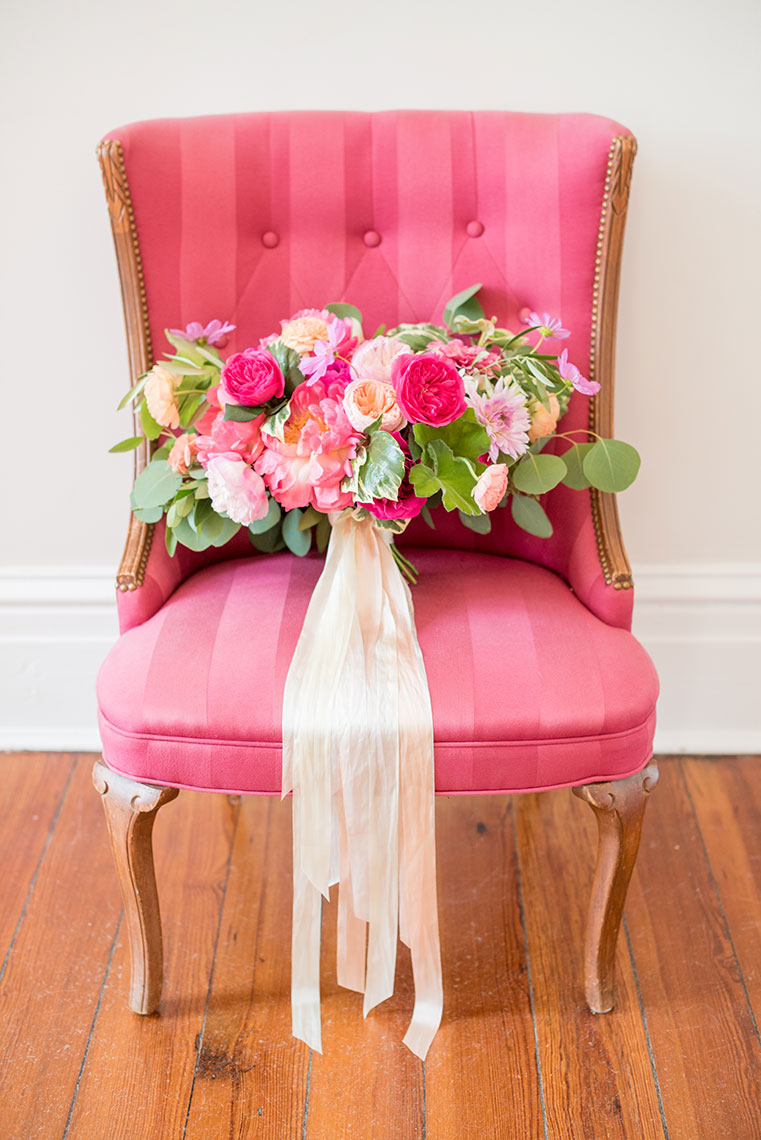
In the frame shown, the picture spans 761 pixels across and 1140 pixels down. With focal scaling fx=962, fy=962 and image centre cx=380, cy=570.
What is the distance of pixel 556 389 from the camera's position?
119cm

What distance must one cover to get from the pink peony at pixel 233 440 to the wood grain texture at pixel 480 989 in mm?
809

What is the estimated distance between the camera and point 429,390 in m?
1.06

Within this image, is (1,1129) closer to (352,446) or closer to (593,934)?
(593,934)

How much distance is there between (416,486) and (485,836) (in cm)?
80

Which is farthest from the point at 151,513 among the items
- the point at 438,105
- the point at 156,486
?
the point at 438,105

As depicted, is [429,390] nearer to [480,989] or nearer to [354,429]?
[354,429]

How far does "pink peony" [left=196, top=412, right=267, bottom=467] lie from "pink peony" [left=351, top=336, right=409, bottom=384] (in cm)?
13

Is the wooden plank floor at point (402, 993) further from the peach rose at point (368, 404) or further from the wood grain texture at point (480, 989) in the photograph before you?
the peach rose at point (368, 404)

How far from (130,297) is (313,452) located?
0.47m

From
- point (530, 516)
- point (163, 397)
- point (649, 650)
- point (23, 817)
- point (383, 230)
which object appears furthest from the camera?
point (649, 650)

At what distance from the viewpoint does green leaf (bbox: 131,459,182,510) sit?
125 centimetres

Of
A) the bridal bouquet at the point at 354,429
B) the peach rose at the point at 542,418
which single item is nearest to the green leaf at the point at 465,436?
the bridal bouquet at the point at 354,429

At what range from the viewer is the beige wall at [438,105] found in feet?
4.82

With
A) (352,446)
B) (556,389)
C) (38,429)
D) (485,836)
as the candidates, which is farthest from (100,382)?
(485,836)
